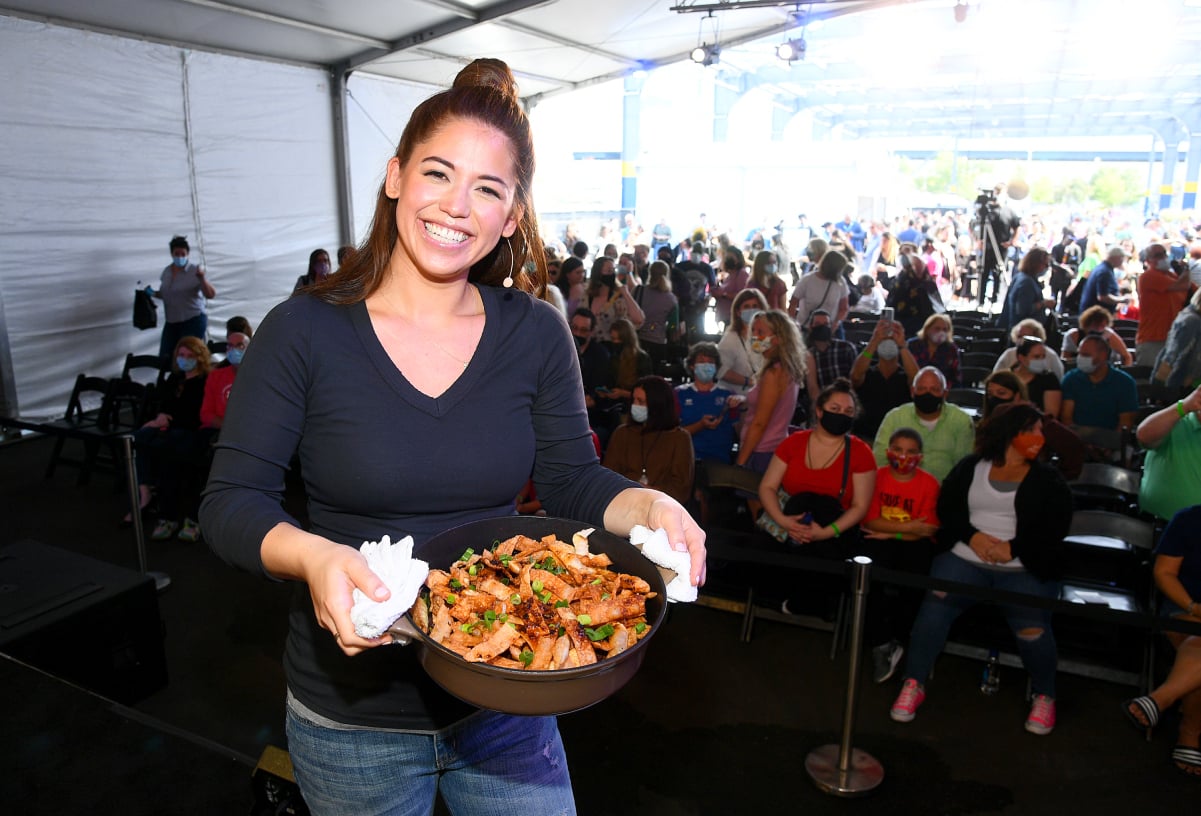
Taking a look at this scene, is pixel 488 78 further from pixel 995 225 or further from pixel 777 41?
pixel 777 41

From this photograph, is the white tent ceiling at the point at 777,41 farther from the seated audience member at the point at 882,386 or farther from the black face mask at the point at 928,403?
the seated audience member at the point at 882,386

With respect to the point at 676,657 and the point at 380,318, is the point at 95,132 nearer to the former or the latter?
the point at 676,657

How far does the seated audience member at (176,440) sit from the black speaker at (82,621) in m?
1.92

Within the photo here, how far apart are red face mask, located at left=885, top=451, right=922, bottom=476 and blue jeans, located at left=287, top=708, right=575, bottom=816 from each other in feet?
11.3

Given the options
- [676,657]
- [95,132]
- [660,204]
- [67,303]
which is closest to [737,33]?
[95,132]

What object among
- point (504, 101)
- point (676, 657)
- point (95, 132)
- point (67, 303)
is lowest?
point (676, 657)

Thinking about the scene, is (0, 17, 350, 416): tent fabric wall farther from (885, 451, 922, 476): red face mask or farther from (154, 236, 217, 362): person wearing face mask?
(885, 451, 922, 476): red face mask

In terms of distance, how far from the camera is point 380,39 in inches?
421

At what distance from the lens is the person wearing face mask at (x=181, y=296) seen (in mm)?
8992

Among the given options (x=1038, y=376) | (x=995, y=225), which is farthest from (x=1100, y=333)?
(x=995, y=225)

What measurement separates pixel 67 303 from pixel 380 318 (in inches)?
349

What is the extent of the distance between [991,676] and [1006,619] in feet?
0.94

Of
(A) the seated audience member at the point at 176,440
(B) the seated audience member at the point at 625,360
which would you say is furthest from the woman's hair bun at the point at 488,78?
(B) the seated audience member at the point at 625,360

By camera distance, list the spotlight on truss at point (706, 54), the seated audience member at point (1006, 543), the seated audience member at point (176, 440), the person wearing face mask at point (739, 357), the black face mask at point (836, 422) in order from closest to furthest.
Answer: the seated audience member at point (1006, 543), the black face mask at point (836, 422), the seated audience member at point (176, 440), the person wearing face mask at point (739, 357), the spotlight on truss at point (706, 54)
